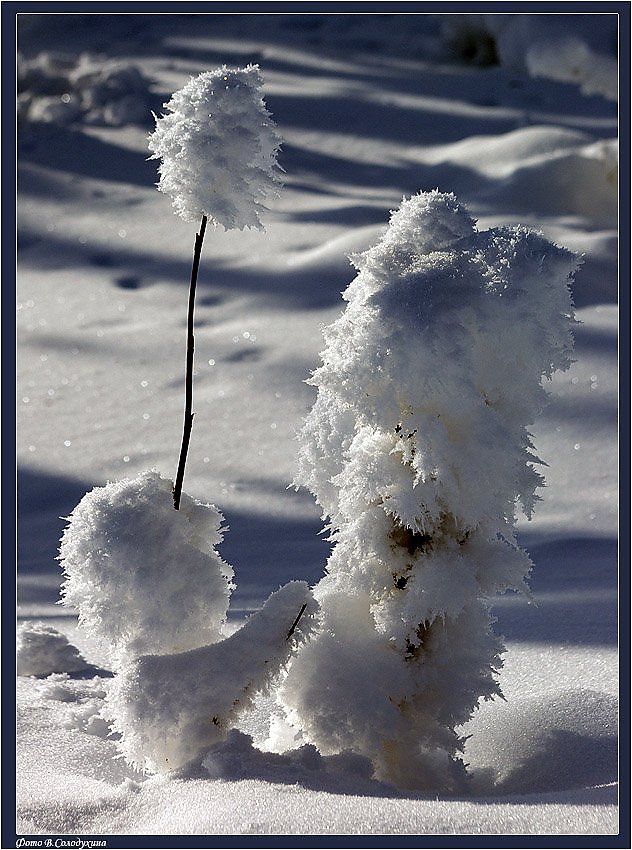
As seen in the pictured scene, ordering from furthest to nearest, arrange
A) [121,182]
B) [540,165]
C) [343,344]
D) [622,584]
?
[121,182] → [540,165] → [622,584] → [343,344]

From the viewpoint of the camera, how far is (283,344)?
16.9ft

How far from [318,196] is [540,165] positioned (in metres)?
1.47

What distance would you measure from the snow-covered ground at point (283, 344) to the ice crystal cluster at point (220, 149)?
95cm

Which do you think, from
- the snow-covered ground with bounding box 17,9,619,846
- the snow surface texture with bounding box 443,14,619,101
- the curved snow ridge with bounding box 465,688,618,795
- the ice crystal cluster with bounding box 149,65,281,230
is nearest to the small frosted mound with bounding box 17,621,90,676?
the snow-covered ground with bounding box 17,9,619,846

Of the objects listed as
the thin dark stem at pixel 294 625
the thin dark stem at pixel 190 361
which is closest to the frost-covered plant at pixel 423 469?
the thin dark stem at pixel 294 625

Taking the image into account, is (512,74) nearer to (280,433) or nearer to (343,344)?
(280,433)

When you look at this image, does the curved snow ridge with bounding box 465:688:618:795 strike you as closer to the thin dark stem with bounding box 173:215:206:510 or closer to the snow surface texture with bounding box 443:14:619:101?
the thin dark stem with bounding box 173:215:206:510

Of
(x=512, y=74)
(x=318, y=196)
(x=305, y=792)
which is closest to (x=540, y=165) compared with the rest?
(x=318, y=196)

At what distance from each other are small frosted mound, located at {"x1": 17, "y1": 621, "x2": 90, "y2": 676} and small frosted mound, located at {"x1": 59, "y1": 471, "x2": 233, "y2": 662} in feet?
2.70

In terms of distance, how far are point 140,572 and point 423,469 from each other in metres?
0.59

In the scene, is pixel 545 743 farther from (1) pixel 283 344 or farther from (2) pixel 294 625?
(1) pixel 283 344

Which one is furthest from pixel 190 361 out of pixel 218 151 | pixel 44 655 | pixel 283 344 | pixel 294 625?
pixel 283 344

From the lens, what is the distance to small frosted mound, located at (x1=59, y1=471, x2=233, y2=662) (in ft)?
6.54

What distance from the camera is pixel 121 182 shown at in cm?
748
